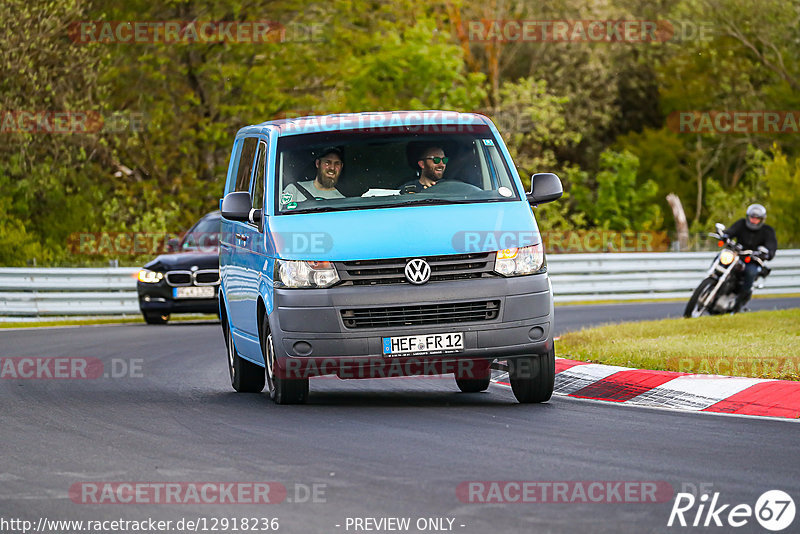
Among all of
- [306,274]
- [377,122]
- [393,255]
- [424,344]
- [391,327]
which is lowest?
[424,344]

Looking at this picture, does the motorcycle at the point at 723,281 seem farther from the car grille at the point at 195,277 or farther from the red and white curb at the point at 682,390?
the red and white curb at the point at 682,390

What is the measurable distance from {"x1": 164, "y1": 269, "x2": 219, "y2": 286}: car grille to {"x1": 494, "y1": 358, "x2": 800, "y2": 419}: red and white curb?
465 inches

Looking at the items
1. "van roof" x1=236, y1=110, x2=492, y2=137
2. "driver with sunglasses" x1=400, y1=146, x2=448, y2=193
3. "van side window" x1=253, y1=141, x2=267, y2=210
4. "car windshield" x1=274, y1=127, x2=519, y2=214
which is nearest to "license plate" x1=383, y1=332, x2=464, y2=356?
"car windshield" x1=274, y1=127, x2=519, y2=214

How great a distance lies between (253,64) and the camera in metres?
41.7

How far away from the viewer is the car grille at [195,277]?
24172mm

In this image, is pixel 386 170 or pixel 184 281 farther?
pixel 184 281

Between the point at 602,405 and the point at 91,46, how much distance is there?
27694 mm

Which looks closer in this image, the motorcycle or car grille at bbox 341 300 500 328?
car grille at bbox 341 300 500 328

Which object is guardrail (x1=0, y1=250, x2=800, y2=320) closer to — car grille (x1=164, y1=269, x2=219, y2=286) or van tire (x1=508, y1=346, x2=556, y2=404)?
A: car grille (x1=164, y1=269, x2=219, y2=286)

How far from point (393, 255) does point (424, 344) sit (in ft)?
2.13

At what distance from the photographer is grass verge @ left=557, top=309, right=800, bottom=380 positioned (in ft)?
40.7

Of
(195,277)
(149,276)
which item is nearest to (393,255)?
(195,277)

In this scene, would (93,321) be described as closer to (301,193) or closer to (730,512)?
(301,193)

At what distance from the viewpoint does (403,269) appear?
412 inches
